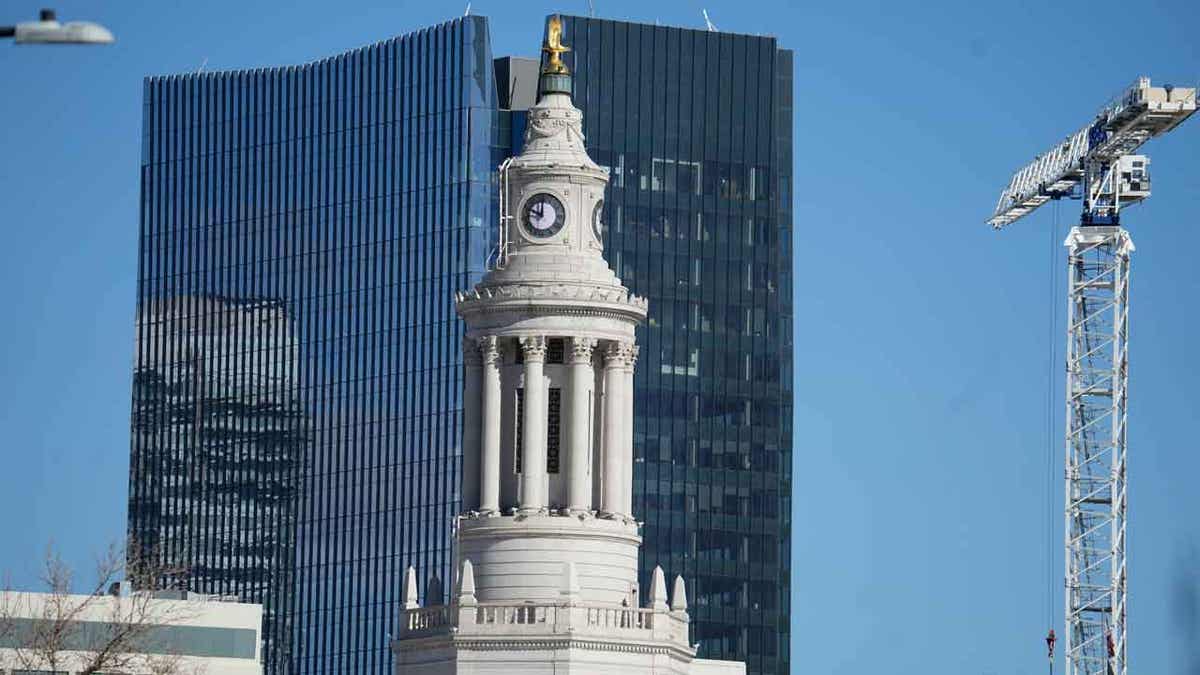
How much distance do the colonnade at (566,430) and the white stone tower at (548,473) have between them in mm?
51

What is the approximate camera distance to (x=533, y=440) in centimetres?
13712

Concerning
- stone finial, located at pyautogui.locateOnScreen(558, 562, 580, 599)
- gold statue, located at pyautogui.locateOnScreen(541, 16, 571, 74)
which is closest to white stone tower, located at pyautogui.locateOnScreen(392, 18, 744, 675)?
stone finial, located at pyautogui.locateOnScreen(558, 562, 580, 599)

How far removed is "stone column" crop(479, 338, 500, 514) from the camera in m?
138

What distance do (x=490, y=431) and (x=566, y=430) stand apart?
2750mm

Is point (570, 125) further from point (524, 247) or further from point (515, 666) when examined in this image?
point (515, 666)

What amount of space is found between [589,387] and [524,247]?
6.10 m

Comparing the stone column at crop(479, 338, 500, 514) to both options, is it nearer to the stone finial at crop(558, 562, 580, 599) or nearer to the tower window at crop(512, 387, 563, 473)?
the tower window at crop(512, 387, 563, 473)

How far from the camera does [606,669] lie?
135500 mm

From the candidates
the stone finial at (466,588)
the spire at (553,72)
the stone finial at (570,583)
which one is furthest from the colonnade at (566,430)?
the spire at (553,72)

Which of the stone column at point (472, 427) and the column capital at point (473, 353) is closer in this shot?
the stone column at point (472, 427)

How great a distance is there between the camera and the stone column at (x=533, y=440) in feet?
450

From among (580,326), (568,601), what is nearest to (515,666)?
(568,601)

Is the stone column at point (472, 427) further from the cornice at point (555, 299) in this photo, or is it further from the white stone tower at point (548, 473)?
the cornice at point (555, 299)

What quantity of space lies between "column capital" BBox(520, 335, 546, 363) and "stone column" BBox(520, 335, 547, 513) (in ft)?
0.44
